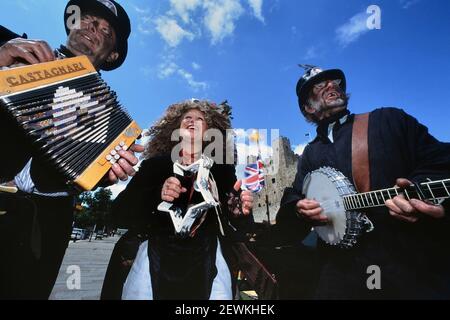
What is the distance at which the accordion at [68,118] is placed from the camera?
1.72 m

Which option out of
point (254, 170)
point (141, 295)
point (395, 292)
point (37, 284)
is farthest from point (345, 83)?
point (254, 170)

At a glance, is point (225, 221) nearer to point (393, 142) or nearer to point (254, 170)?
point (393, 142)

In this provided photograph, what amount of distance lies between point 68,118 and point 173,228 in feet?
4.51

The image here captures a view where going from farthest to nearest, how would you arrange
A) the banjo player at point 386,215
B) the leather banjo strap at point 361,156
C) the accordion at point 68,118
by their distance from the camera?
the leather banjo strap at point 361,156 < the banjo player at point 386,215 < the accordion at point 68,118

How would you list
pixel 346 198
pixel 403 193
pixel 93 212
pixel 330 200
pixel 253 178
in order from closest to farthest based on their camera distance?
1. pixel 403 193
2. pixel 346 198
3. pixel 330 200
4. pixel 253 178
5. pixel 93 212

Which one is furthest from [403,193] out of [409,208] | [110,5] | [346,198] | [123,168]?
[110,5]

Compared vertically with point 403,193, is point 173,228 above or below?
below

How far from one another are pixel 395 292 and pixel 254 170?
9.80m

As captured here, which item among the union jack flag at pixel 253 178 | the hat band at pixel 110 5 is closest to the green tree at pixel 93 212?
the union jack flag at pixel 253 178

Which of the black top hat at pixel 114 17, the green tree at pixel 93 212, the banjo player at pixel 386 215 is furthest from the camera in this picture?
the green tree at pixel 93 212

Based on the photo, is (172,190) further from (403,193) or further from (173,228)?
(403,193)

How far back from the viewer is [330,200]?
2713mm

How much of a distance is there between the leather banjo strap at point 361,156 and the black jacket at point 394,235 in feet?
0.16

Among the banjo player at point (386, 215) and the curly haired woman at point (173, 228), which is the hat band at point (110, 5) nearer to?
the curly haired woman at point (173, 228)
